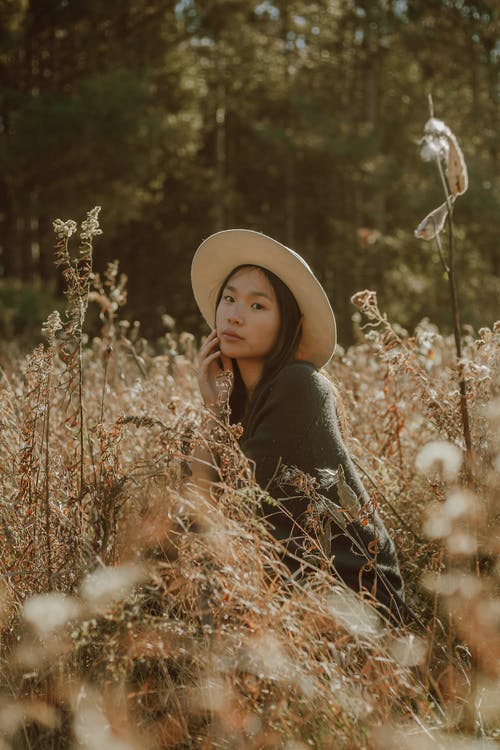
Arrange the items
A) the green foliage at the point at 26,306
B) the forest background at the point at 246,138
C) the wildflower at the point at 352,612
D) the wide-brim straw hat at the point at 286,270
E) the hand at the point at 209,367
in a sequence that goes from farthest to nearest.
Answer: the forest background at the point at 246,138, the green foliage at the point at 26,306, the hand at the point at 209,367, the wide-brim straw hat at the point at 286,270, the wildflower at the point at 352,612

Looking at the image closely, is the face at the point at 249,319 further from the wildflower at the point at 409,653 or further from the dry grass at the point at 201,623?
the wildflower at the point at 409,653

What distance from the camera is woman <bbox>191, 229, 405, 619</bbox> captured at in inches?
92.1

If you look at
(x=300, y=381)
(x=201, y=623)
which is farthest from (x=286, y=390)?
(x=201, y=623)

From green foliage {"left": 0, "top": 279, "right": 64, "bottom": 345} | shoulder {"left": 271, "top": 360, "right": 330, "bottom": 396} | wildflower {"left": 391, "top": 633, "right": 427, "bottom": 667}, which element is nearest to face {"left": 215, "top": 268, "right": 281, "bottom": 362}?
shoulder {"left": 271, "top": 360, "right": 330, "bottom": 396}

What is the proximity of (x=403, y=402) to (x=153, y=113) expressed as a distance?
47.8 ft

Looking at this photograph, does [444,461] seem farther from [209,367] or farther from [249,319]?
[209,367]

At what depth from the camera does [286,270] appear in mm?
2793

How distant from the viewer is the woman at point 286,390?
7.68 ft

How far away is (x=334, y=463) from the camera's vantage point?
2447mm

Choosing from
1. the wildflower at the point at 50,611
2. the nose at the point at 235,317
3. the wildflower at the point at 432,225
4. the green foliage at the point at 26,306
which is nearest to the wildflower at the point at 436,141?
the wildflower at the point at 432,225

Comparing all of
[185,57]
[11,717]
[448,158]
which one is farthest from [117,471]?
[185,57]

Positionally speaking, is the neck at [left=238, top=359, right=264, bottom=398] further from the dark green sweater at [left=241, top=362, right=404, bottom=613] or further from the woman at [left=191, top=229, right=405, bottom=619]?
the dark green sweater at [left=241, top=362, right=404, bottom=613]

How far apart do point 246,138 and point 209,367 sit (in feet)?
69.2

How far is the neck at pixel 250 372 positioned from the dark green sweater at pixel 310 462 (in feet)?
1.13
